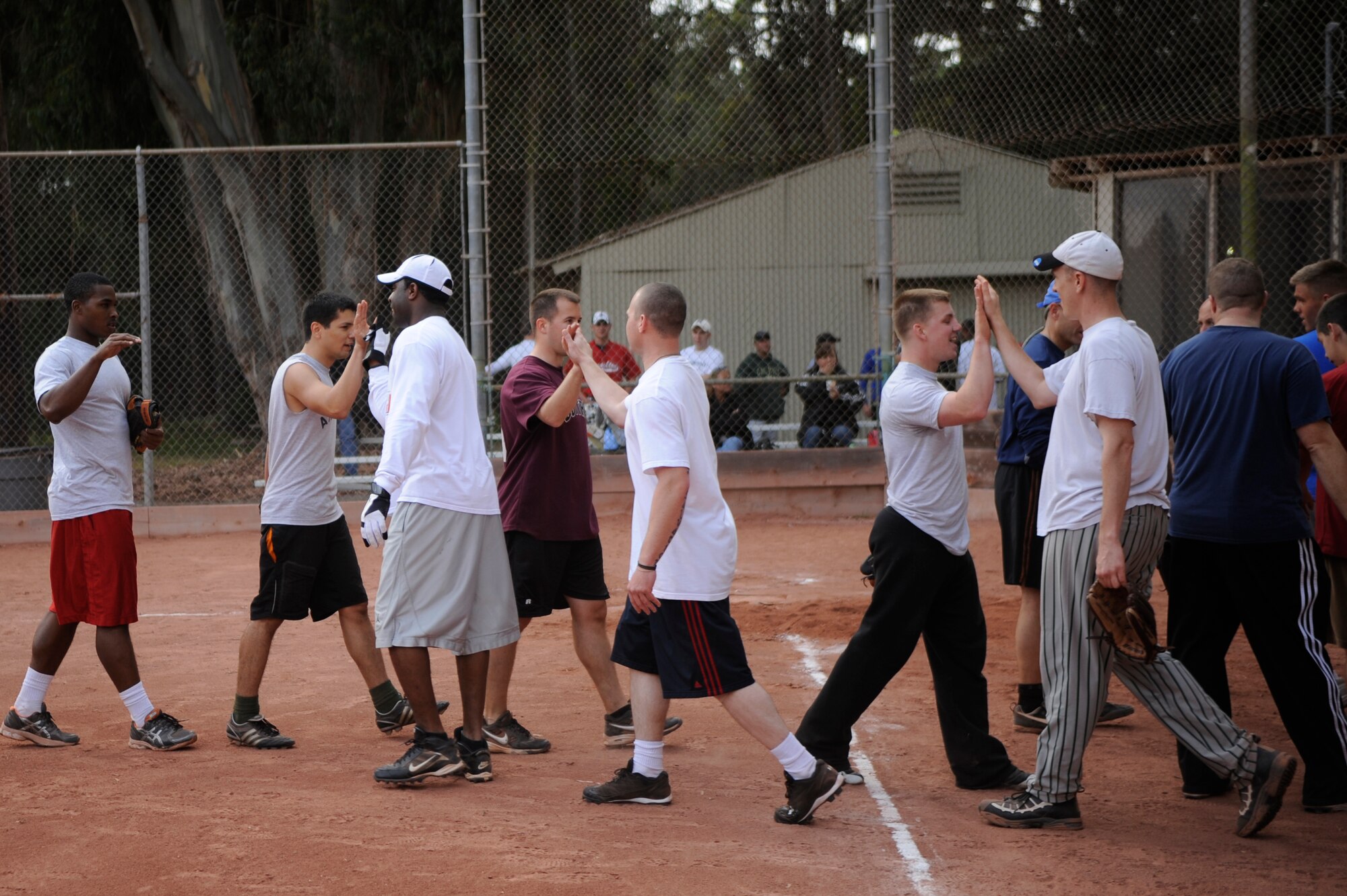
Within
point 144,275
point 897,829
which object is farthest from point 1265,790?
point 144,275

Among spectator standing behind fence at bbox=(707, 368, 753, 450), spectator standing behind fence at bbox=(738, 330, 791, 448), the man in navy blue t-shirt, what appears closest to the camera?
the man in navy blue t-shirt

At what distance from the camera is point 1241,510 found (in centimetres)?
502

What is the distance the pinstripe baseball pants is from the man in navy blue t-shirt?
1.21ft

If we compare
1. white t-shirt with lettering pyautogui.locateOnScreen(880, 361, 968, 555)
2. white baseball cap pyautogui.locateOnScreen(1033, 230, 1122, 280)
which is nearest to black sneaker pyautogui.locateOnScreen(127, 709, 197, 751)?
white t-shirt with lettering pyautogui.locateOnScreen(880, 361, 968, 555)

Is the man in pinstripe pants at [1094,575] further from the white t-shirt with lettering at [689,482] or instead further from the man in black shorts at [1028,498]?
the man in black shorts at [1028,498]

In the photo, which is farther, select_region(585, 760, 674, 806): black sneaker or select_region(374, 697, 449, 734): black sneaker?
select_region(374, 697, 449, 734): black sneaker

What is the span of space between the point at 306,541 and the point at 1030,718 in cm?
344

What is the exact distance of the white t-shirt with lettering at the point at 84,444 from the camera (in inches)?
237

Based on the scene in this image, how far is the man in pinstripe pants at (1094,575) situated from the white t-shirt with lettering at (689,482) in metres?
1.19

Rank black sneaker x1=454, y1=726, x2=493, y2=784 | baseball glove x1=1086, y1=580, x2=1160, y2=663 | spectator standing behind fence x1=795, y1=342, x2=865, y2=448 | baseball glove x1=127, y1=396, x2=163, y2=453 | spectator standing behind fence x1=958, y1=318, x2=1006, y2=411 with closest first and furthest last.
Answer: baseball glove x1=1086, y1=580, x2=1160, y2=663 → black sneaker x1=454, y1=726, x2=493, y2=784 → baseball glove x1=127, y1=396, x2=163, y2=453 → spectator standing behind fence x1=958, y1=318, x2=1006, y2=411 → spectator standing behind fence x1=795, y1=342, x2=865, y2=448

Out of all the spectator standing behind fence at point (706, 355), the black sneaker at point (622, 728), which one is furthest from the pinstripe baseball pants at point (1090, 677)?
the spectator standing behind fence at point (706, 355)

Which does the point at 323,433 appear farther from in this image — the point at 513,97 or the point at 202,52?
the point at 202,52

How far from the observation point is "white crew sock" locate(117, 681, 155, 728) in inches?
236

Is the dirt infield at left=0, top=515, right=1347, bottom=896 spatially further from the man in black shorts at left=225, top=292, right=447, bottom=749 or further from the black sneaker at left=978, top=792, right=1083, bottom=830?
the man in black shorts at left=225, top=292, right=447, bottom=749
